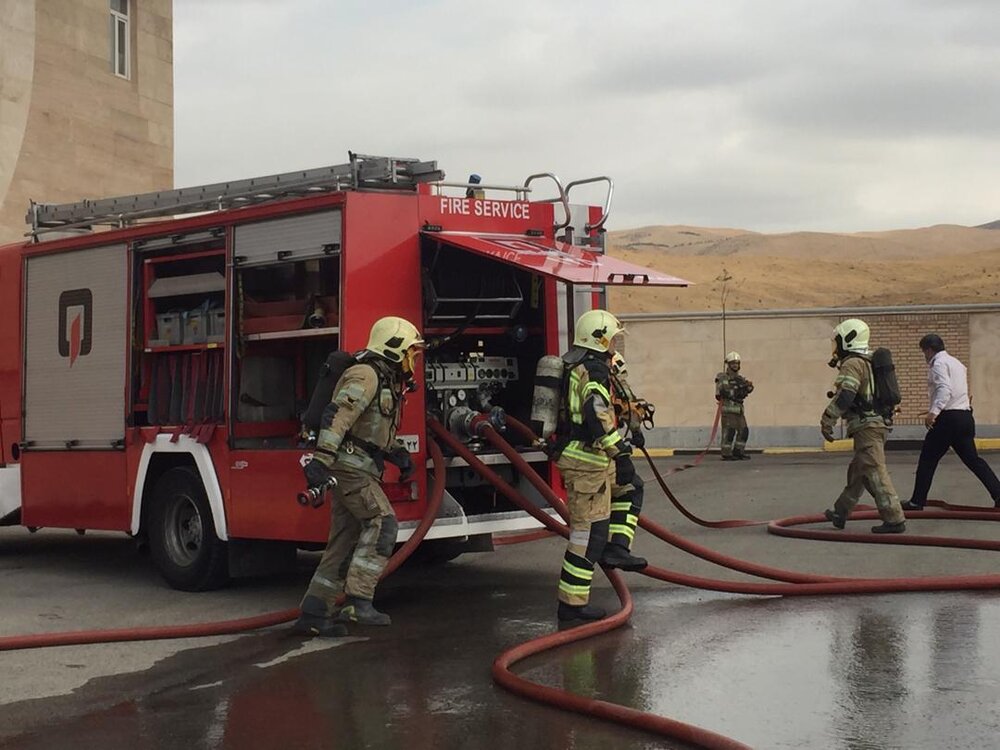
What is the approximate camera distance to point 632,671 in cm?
628

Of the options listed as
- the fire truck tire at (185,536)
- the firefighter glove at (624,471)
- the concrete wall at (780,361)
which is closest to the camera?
the firefighter glove at (624,471)

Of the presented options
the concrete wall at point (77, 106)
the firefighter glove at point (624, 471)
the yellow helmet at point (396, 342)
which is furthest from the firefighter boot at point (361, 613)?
the concrete wall at point (77, 106)

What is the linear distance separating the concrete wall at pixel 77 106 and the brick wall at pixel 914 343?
1528 centimetres

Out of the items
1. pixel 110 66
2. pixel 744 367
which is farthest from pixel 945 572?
pixel 110 66

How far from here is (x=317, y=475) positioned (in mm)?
7180

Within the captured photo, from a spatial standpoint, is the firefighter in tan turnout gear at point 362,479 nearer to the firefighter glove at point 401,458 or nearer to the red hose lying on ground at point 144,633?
the firefighter glove at point 401,458

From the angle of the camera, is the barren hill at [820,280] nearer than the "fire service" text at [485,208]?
No

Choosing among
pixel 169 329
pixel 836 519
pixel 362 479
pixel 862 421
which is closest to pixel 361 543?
pixel 362 479

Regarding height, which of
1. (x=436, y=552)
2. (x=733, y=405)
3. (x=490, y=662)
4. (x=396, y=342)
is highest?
(x=396, y=342)

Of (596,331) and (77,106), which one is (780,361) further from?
(596,331)

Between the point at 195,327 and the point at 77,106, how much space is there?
16.7m

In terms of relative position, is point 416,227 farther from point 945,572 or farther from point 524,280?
point 945,572

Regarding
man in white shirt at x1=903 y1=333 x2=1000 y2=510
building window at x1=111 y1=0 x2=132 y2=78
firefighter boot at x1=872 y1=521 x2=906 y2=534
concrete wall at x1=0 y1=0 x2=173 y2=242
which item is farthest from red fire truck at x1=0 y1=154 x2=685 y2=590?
building window at x1=111 y1=0 x2=132 y2=78

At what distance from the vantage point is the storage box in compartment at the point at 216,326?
907 cm
